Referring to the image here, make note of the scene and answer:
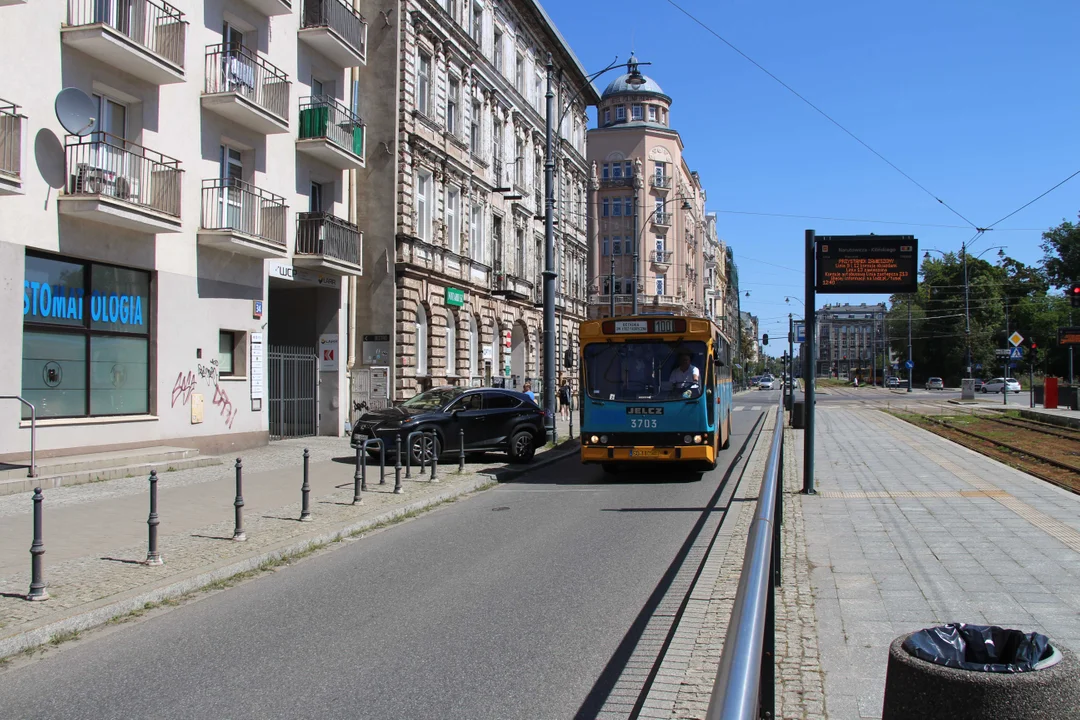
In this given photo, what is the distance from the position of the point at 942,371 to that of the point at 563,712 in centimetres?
10245

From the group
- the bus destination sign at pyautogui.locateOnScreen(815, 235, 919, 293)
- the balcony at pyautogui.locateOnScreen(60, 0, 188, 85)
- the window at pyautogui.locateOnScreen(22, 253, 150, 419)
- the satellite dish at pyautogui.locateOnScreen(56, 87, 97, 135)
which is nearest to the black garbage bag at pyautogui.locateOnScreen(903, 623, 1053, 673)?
the bus destination sign at pyautogui.locateOnScreen(815, 235, 919, 293)

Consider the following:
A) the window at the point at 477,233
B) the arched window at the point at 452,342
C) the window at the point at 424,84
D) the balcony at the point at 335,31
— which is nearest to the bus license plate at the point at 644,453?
the balcony at the point at 335,31

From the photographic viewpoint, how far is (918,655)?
9.44ft

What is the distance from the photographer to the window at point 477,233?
1273 inches

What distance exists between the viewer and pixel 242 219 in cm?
1962

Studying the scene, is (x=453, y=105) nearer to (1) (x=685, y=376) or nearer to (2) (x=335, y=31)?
(2) (x=335, y=31)

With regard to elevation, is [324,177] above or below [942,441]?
above

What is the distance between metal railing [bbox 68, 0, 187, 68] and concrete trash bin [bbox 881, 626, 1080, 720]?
1632 centimetres

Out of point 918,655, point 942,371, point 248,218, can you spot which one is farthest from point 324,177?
point 942,371

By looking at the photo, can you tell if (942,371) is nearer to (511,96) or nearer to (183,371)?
(511,96)

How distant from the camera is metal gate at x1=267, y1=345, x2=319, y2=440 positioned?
76.4ft

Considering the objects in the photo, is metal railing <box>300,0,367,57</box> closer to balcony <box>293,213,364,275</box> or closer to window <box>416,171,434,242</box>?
window <box>416,171,434,242</box>

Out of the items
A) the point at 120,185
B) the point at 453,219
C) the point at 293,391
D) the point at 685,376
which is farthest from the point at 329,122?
the point at 685,376

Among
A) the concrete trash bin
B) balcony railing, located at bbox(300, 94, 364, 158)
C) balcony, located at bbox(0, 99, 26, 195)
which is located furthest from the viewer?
balcony railing, located at bbox(300, 94, 364, 158)
